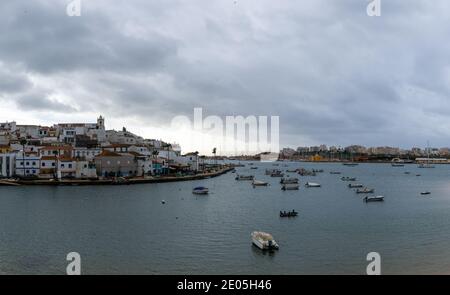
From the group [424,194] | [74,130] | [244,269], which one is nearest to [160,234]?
[244,269]

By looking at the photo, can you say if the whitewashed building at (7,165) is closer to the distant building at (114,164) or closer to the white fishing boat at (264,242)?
the distant building at (114,164)

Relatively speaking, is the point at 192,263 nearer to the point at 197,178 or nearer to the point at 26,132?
the point at 197,178

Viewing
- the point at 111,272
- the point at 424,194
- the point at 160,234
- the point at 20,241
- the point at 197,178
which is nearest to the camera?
the point at 111,272

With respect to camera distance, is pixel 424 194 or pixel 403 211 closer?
pixel 403 211

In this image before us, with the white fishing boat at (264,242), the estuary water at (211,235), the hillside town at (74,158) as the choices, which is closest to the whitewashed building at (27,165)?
the hillside town at (74,158)

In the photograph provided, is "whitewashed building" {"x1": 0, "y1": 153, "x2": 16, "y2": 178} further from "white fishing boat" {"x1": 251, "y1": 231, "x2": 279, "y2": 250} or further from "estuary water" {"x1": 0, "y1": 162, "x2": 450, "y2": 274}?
"white fishing boat" {"x1": 251, "y1": 231, "x2": 279, "y2": 250}

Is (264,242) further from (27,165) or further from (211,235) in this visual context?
(27,165)

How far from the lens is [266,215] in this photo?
2545 centimetres

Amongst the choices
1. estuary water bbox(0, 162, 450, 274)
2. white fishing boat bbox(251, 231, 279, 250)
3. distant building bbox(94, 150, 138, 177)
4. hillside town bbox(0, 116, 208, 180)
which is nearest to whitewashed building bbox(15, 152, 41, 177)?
hillside town bbox(0, 116, 208, 180)

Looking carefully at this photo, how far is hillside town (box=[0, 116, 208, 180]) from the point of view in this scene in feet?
150

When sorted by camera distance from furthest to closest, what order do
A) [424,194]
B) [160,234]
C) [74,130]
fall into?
[74,130] → [424,194] → [160,234]

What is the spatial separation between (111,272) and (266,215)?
44.2 ft

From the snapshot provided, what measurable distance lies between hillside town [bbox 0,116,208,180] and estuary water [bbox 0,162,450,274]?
12.7m

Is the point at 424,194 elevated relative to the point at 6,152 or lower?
lower
